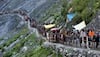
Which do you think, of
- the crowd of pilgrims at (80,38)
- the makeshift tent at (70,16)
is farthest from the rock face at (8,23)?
the crowd of pilgrims at (80,38)

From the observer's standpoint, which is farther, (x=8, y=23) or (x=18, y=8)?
(x=18, y=8)

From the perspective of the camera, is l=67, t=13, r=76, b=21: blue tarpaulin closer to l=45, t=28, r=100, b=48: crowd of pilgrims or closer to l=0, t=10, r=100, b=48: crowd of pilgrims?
l=0, t=10, r=100, b=48: crowd of pilgrims

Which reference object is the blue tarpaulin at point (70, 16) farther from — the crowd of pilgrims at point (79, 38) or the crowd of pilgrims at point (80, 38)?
the crowd of pilgrims at point (80, 38)

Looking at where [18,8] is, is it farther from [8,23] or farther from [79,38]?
[79,38]

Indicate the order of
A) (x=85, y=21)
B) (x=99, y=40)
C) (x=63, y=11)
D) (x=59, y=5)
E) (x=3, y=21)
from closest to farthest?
(x=99, y=40) < (x=85, y=21) < (x=63, y=11) < (x=59, y=5) < (x=3, y=21)

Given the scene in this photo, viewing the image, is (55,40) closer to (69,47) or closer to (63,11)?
(69,47)

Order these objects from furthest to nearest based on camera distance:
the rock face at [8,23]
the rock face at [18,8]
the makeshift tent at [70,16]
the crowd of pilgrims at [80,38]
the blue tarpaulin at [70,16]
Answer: the rock face at [18,8] < the rock face at [8,23] < the makeshift tent at [70,16] < the blue tarpaulin at [70,16] < the crowd of pilgrims at [80,38]

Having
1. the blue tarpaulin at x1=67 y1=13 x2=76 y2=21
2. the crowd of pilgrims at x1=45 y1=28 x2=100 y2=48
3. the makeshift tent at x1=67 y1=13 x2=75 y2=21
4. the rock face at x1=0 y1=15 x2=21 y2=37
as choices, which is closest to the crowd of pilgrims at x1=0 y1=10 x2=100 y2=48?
the crowd of pilgrims at x1=45 y1=28 x2=100 y2=48

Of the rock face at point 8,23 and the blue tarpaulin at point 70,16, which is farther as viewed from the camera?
the rock face at point 8,23

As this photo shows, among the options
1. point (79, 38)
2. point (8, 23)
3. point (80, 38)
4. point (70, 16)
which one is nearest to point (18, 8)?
point (8, 23)

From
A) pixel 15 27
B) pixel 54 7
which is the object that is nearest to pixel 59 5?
pixel 54 7

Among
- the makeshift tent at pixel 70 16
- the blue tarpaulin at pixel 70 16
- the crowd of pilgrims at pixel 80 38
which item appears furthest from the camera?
the makeshift tent at pixel 70 16
